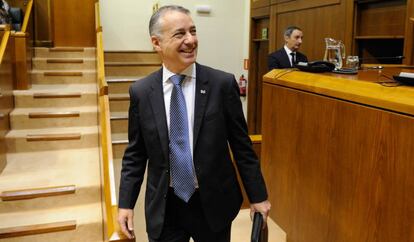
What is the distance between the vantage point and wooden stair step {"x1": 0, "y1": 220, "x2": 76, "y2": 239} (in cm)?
293

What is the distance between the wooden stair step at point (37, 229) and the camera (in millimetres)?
2934

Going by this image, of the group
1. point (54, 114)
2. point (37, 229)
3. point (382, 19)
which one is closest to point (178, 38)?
point (37, 229)

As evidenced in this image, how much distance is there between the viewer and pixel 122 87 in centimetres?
539

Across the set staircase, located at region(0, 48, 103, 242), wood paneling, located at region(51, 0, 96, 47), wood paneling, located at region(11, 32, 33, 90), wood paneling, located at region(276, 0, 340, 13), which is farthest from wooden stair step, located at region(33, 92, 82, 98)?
wood paneling, located at region(276, 0, 340, 13)

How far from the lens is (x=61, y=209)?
3.32 meters

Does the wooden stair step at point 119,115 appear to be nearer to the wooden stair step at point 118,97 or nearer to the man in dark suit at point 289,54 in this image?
the wooden stair step at point 118,97

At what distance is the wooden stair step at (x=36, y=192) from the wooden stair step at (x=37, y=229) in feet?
0.90

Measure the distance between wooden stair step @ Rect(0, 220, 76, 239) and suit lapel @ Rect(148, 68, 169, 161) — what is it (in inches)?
79.5

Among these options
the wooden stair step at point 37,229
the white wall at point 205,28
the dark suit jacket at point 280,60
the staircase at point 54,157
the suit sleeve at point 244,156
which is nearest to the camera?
the suit sleeve at point 244,156

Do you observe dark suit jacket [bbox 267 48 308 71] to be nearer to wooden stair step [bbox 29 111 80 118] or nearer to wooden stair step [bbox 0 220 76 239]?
wooden stair step [bbox 29 111 80 118]

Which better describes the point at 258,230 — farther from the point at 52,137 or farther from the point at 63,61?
the point at 63,61

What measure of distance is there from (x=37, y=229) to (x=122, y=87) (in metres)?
2.70

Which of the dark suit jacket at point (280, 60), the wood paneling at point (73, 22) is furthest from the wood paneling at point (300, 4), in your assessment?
the wood paneling at point (73, 22)

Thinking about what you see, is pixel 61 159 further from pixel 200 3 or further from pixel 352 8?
pixel 200 3
